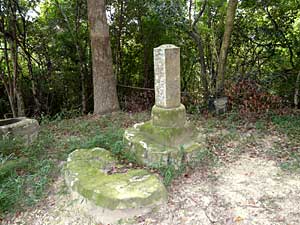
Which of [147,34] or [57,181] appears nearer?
[57,181]

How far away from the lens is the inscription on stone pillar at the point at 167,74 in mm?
3580

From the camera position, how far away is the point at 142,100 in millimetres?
6918

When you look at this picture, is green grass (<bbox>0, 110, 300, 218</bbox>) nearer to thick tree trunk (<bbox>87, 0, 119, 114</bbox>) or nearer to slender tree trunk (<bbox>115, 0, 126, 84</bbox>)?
thick tree trunk (<bbox>87, 0, 119, 114</bbox>)

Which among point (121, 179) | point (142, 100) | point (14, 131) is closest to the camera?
point (121, 179)

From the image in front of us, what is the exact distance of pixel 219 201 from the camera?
9.22ft

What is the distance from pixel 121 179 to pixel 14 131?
2.14 m

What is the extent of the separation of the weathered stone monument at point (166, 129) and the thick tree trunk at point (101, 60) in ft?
7.53

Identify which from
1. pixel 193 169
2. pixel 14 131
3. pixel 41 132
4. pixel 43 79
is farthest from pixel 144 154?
pixel 43 79

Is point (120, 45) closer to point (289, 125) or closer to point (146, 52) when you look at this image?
point (146, 52)

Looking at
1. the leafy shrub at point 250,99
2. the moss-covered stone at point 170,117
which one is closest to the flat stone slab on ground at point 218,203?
the moss-covered stone at point 170,117

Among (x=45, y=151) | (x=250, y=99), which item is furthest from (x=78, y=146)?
(x=250, y=99)

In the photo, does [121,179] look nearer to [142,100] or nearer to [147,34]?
[142,100]

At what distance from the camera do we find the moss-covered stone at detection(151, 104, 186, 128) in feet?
12.2

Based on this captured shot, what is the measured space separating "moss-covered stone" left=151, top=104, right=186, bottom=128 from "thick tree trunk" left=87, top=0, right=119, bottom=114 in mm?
2457
